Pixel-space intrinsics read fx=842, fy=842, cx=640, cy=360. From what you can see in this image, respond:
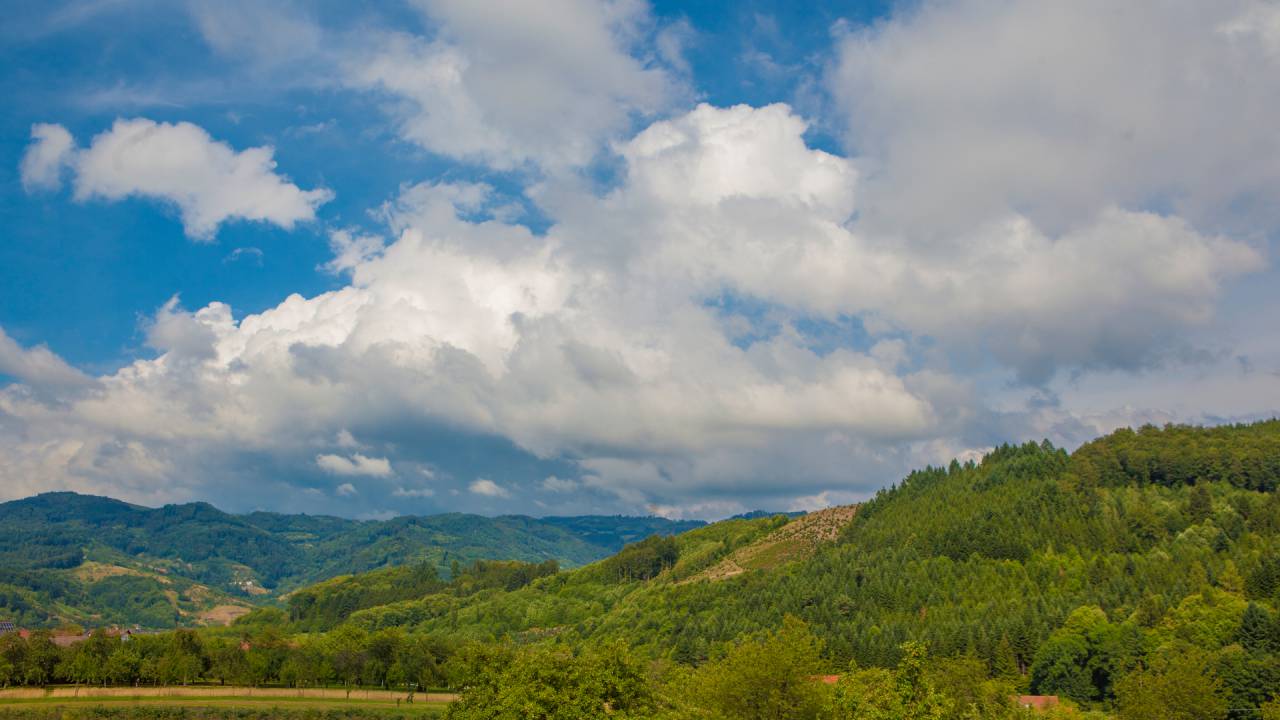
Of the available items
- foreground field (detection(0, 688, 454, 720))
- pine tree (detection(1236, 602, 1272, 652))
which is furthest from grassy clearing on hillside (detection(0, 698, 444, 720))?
pine tree (detection(1236, 602, 1272, 652))

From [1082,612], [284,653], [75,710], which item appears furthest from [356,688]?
[1082,612]

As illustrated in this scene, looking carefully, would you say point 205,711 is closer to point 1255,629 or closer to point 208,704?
point 208,704

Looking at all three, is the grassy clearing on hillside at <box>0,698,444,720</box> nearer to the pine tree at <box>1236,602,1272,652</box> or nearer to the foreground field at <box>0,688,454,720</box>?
the foreground field at <box>0,688,454,720</box>

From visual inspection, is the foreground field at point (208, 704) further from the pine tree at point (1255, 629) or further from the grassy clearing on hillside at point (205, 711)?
the pine tree at point (1255, 629)

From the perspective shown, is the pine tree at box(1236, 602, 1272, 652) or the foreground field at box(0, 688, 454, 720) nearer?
the foreground field at box(0, 688, 454, 720)

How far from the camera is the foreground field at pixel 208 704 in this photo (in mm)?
126000

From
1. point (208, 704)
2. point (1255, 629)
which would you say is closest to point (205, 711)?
point (208, 704)

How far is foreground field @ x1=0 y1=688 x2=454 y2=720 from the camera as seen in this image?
413ft

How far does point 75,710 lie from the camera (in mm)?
124250

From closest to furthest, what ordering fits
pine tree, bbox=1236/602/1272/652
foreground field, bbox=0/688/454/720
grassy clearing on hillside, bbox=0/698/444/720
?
grassy clearing on hillside, bbox=0/698/444/720, foreground field, bbox=0/688/454/720, pine tree, bbox=1236/602/1272/652

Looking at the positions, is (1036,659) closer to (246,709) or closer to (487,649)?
(487,649)

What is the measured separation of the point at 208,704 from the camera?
143250mm

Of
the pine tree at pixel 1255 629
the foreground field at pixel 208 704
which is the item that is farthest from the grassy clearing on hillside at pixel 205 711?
the pine tree at pixel 1255 629

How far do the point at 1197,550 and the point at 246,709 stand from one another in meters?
204
